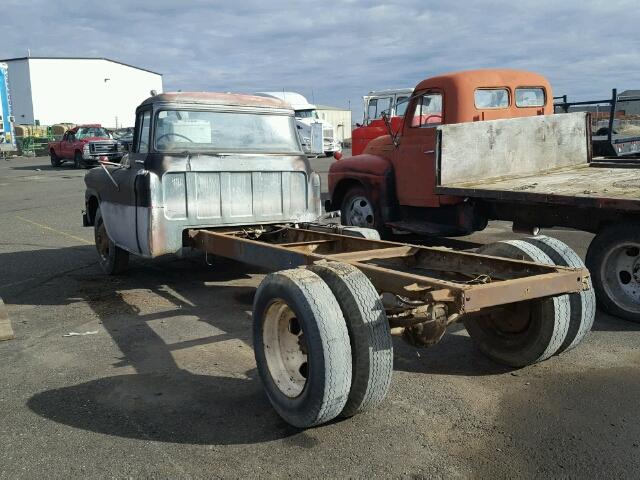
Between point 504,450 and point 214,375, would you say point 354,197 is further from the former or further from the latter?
point 504,450

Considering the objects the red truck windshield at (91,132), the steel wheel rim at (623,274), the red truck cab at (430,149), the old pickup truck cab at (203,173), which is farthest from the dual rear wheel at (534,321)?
the red truck windshield at (91,132)

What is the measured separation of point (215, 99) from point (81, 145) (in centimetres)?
2519

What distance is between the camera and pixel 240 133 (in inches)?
264

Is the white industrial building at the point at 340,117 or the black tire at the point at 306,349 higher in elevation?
the white industrial building at the point at 340,117

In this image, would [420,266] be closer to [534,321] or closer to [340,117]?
[534,321]

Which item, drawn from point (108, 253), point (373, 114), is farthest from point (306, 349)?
point (373, 114)

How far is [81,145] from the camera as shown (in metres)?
29.5

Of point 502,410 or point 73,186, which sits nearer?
point 502,410

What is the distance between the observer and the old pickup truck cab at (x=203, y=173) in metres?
6.05

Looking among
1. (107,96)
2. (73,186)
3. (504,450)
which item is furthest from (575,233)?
(107,96)

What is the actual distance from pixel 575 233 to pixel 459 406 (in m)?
7.05

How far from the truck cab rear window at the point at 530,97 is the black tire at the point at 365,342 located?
611cm

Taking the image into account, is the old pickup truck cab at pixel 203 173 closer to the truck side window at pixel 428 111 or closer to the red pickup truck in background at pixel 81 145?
the truck side window at pixel 428 111

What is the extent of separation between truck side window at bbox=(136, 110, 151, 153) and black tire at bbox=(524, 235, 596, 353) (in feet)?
13.4
